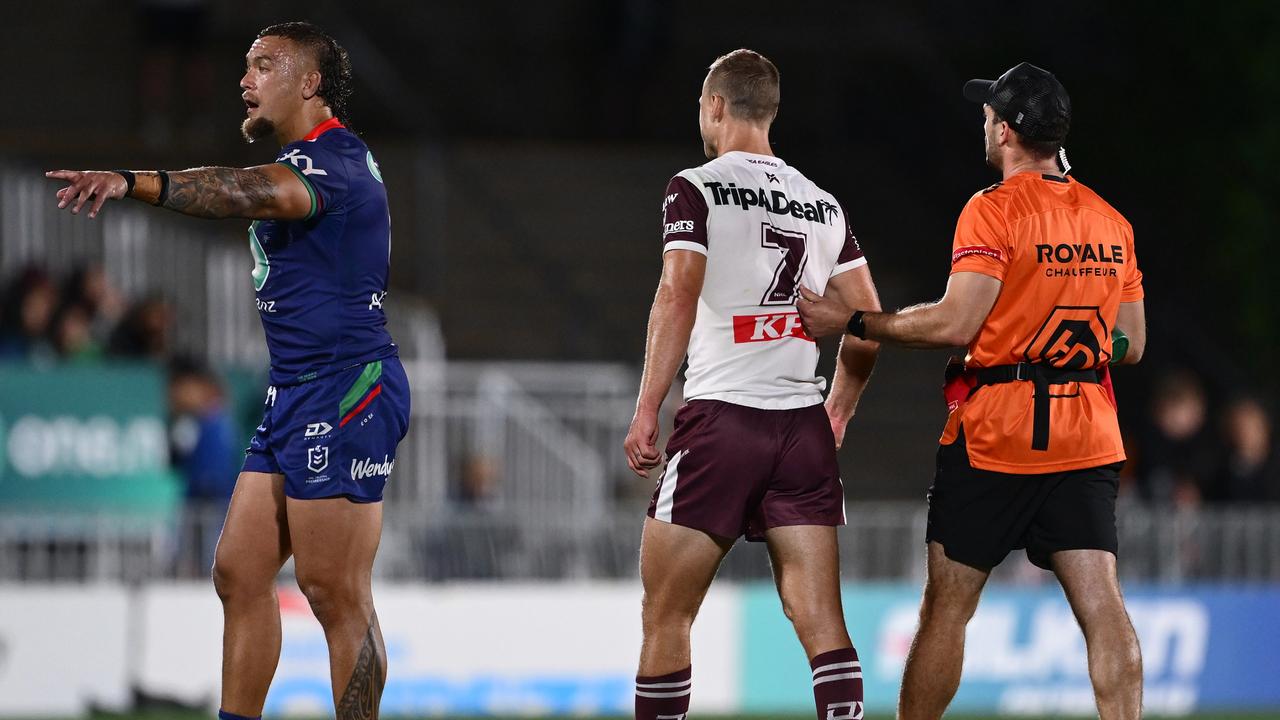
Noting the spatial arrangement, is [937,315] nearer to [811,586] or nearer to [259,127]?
[811,586]

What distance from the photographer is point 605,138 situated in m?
20.9

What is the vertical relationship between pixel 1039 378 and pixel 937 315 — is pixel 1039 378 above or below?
below

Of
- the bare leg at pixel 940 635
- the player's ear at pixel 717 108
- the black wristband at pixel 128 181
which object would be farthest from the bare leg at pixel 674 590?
the black wristband at pixel 128 181

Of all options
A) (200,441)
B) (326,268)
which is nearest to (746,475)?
(326,268)

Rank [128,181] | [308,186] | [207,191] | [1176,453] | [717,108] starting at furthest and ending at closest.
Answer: [1176,453] → [717,108] → [308,186] → [207,191] → [128,181]

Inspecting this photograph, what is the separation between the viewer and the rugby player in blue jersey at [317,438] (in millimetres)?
6453

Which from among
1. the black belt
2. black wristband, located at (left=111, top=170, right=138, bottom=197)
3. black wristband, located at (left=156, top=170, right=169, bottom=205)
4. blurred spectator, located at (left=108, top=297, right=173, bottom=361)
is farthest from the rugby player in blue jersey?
blurred spectator, located at (left=108, top=297, right=173, bottom=361)

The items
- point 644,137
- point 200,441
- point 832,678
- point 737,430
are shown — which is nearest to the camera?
point 832,678

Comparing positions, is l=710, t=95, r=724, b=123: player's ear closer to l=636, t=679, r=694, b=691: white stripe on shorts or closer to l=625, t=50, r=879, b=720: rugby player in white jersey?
l=625, t=50, r=879, b=720: rugby player in white jersey

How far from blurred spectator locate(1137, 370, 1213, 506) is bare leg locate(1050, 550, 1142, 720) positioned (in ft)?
27.1

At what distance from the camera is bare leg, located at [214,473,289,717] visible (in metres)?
6.46

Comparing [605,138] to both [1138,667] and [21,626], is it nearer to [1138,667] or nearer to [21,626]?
[21,626]

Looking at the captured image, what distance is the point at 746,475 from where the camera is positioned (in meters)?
6.54

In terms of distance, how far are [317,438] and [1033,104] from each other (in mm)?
2715
